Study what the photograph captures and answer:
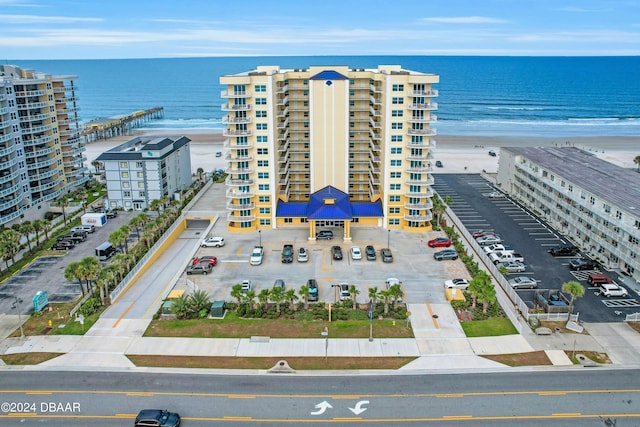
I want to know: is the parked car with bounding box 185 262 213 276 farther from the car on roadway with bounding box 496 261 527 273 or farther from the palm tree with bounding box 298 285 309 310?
the car on roadway with bounding box 496 261 527 273

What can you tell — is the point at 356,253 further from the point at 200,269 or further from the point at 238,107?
the point at 238,107

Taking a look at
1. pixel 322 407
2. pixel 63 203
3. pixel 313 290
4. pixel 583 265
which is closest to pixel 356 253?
pixel 313 290

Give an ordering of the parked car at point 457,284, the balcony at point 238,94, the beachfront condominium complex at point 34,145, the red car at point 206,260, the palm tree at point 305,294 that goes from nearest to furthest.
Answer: the palm tree at point 305,294, the parked car at point 457,284, the red car at point 206,260, the balcony at point 238,94, the beachfront condominium complex at point 34,145

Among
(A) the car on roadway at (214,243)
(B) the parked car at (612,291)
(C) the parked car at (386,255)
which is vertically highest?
(A) the car on roadway at (214,243)

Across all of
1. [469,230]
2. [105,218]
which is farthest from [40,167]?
[469,230]

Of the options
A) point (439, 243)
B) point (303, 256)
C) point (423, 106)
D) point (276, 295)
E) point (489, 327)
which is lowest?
point (489, 327)

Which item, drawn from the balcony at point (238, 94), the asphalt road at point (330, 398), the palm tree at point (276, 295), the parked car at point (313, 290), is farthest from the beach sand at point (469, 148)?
the asphalt road at point (330, 398)

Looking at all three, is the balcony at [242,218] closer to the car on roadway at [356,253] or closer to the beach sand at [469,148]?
the car on roadway at [356,253]
